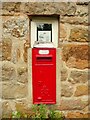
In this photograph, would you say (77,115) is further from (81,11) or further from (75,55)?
(81,11)

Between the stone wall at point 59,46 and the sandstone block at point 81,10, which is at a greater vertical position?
the sandstone block at point 81,10

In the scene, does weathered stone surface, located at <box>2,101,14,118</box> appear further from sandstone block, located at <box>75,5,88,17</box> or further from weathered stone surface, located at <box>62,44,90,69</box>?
sandstone block, located at <box>75,5,88,17</box>

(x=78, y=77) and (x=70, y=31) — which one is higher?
(x=70, y=31)

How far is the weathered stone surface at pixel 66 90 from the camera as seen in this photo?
353 centimetres

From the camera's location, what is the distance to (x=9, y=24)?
3.45 metres

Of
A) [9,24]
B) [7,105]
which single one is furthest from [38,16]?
[7,105]

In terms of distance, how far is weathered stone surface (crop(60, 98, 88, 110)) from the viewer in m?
3.56

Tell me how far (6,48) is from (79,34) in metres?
0.86

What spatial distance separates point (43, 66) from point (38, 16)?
581 mm

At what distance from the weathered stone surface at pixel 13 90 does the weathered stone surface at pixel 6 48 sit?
0.31m

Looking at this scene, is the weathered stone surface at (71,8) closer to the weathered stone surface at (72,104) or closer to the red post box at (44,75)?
the red post box at (44,75)

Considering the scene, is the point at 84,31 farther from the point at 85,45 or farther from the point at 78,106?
the point at 78,106

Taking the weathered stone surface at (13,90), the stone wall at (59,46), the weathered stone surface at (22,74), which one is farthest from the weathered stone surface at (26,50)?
the weathered stone surface at (13,90)

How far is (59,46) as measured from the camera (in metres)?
3.52
